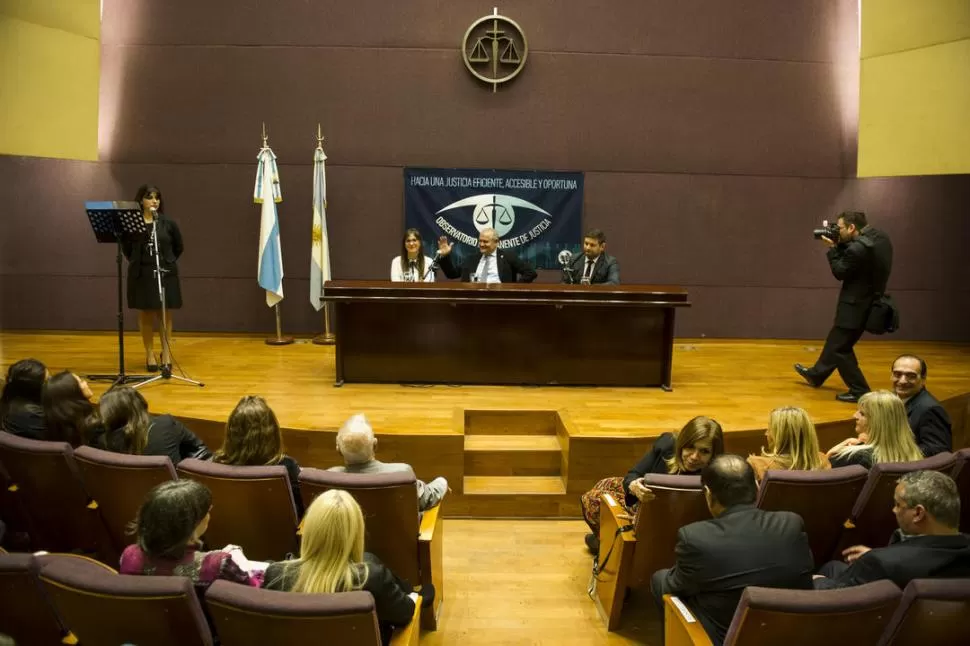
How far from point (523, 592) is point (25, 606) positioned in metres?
2.13

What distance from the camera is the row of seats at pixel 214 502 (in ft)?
9.31

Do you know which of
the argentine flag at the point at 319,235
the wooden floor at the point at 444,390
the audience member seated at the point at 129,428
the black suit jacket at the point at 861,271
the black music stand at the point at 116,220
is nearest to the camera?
the audience member seated at the point at 129,428

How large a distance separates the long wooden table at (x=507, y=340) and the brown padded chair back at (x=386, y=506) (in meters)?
2.76

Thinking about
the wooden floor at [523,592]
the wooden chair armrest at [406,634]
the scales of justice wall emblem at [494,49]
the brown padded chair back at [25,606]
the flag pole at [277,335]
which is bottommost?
the wooden floor at [523,592]

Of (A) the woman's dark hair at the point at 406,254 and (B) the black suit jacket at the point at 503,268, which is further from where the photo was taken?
(B) the black suit jacket at the point at 503,268

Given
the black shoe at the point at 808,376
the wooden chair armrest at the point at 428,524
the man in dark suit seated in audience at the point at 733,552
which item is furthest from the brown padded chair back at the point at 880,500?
the black shoe at the point at 808,376

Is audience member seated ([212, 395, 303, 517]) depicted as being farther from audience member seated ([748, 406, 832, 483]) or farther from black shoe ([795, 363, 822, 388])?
black shoe ([795, 363, 822, 388])

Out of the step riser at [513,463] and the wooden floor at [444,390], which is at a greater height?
the wooden floor at [444,390]

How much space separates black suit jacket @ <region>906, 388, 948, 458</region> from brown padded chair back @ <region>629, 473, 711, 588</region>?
1.44 m

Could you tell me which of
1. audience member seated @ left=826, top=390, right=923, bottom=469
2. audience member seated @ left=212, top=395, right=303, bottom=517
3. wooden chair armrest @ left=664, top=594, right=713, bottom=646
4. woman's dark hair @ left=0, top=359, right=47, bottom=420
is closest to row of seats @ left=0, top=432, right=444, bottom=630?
audience member seated @ left=212, top=395, right=303, bottom=517

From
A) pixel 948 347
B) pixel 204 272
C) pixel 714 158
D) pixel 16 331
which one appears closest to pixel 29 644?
pixel 204 272

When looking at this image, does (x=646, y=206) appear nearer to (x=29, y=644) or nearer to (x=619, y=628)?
(x=619, y=628)

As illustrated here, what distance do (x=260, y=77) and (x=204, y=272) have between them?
1982 mm

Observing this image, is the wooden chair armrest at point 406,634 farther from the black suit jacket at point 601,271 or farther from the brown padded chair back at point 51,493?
the black suit jacket at point 601,271
